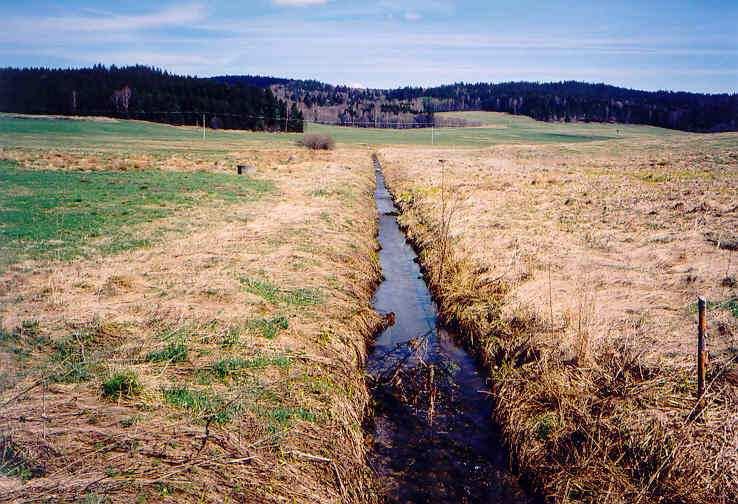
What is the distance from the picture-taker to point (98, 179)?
1198 inches

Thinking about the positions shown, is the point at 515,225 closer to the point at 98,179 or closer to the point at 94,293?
the point at 94,293

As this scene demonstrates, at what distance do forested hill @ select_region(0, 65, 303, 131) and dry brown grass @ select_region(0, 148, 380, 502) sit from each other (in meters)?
114

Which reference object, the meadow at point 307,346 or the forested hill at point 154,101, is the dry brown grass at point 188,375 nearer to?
the meadow at point 307,346

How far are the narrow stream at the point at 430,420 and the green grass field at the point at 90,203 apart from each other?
8.88 meters

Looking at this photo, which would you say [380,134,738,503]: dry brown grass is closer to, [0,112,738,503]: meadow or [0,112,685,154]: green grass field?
[0,112,738,503]: meadow

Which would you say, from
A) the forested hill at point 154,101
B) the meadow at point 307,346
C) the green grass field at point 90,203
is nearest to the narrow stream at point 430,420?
the meadow at point 307,346

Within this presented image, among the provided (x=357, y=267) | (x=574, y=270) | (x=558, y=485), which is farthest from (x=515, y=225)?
(x=558, y=485)

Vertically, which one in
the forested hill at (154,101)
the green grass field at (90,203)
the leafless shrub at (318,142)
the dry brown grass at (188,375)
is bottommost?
the dry brown grass at (188,375)

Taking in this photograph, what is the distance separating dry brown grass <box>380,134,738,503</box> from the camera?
6668mm

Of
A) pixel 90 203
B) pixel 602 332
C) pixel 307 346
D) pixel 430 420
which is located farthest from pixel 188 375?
pixel 90 203

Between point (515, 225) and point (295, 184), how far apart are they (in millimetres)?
17197

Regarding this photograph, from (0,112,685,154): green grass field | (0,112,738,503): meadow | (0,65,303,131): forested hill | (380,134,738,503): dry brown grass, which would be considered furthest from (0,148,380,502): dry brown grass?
(0,65,303,131): forested hill

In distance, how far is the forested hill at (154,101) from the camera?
379 ft

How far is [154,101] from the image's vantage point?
117375 millimetres
